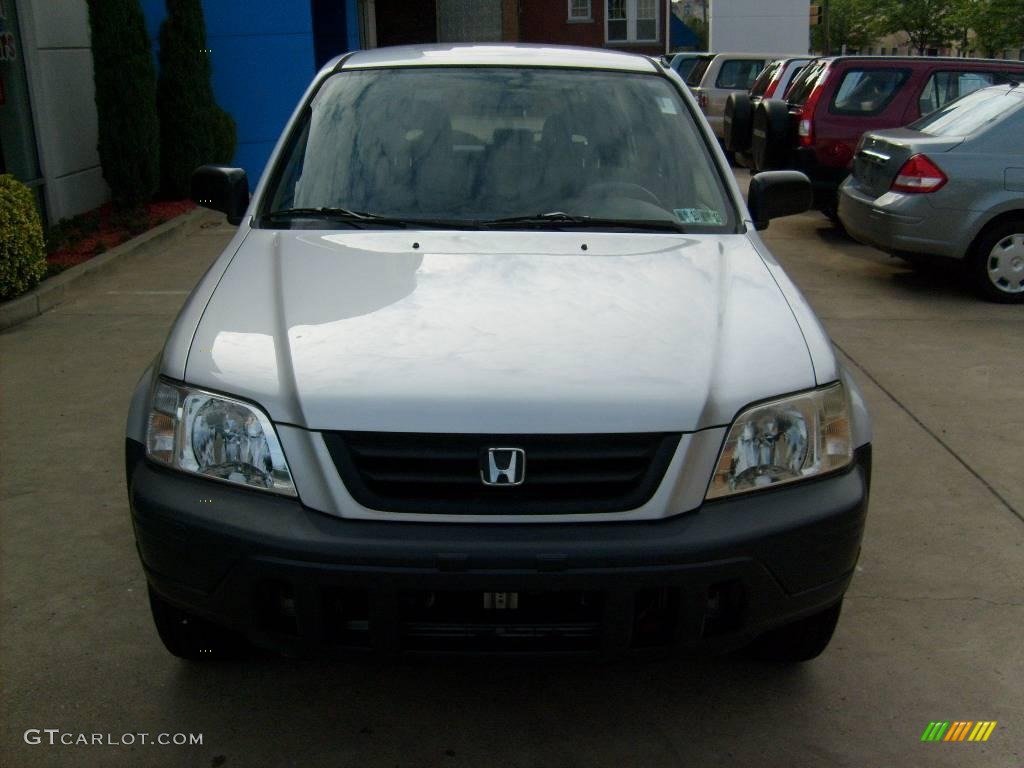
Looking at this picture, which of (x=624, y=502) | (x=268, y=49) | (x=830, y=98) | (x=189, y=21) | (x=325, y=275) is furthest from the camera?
(x=268, y=49)

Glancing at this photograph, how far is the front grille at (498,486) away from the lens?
8.79ft

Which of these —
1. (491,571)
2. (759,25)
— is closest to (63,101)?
(491,571)

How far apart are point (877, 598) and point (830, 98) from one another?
825 centimetres

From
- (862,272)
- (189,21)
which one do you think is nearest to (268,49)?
(189,21)

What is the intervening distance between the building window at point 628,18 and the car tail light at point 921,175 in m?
28.6

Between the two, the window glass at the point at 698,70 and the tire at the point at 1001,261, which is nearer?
the tire at the point at 1001,261

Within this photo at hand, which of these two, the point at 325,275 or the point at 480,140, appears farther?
the point at 480,140

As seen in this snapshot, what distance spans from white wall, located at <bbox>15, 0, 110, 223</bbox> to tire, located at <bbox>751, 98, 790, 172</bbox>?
6729 millimetres

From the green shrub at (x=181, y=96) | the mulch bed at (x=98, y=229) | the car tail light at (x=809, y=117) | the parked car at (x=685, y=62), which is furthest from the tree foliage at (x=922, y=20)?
the mulch bed at (x=98, y=229)

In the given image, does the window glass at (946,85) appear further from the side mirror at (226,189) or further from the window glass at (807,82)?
the side mirror at (226,189)

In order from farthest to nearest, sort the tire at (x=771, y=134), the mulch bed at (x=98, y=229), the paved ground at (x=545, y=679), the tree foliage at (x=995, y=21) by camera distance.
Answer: the tree foliage at (x=995, y=21)
the tire at (x=771, y=134)
the mulch bed at (x=98, y=229)
the paved ground at (x=545, y=679)

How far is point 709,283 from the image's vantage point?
3.34m

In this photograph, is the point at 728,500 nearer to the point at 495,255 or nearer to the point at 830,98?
the point at 495,255

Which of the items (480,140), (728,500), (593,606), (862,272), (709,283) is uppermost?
(480,140)
